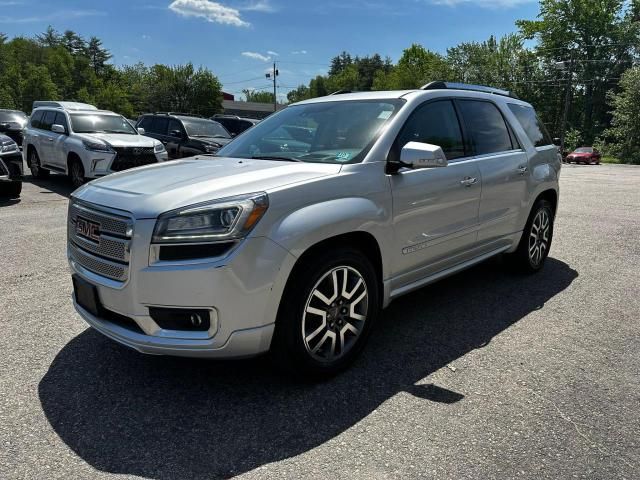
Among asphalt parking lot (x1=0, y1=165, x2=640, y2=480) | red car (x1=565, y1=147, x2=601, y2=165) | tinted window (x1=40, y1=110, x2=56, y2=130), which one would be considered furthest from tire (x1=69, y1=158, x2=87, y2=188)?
red car (x1=565, y1=147, x2=601, y2=165)

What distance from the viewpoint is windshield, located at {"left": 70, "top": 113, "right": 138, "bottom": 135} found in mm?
11242

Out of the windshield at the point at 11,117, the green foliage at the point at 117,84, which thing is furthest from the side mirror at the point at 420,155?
the green foliage at the point at 117,84

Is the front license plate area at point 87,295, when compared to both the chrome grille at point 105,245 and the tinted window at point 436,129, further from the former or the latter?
the tinted window at point 436,129

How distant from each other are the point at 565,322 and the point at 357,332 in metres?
1.99

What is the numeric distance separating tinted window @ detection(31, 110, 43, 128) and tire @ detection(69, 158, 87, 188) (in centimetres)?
253

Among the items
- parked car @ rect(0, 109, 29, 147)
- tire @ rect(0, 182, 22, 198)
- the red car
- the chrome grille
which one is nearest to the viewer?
the chrome grille

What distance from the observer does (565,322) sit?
13.7 ft

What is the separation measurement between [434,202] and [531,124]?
239cm

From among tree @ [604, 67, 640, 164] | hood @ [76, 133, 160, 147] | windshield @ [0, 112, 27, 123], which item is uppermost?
tree @ [604, 67, 640, 164]

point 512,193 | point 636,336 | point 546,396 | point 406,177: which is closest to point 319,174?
point 406,177

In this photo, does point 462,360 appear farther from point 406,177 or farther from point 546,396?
point 406,177

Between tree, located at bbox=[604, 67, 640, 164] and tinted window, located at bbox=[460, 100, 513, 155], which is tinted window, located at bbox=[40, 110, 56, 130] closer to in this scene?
tinted window, located at bbox=[460, 100, 513, 155]

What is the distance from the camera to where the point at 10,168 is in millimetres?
9367

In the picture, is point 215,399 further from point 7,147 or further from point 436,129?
point 7,147
